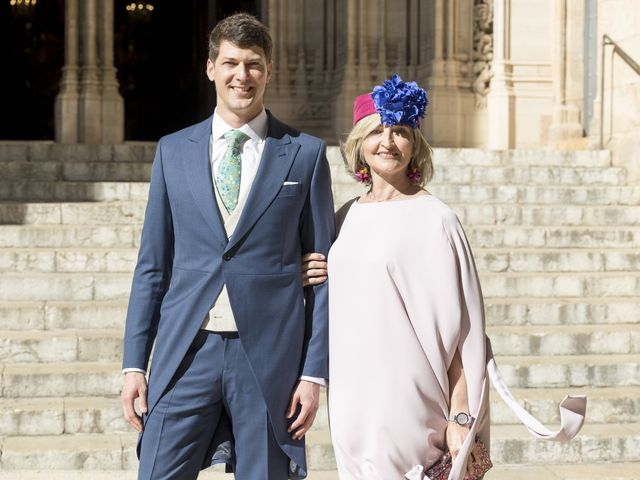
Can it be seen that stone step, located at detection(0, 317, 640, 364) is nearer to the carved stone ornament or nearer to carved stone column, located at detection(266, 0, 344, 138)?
the carved stone ornament

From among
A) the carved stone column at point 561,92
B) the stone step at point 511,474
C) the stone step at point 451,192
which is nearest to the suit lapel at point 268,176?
the stone step at point 511,474

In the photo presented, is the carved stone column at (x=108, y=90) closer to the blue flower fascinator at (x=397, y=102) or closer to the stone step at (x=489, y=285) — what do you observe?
the stone step at (x=489, y=285)

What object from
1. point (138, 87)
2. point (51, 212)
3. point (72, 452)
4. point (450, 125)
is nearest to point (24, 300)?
point (51, 212)

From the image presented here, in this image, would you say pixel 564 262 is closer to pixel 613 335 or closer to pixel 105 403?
pixel 613 335

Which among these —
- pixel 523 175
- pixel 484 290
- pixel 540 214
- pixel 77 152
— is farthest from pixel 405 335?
pixel 77 152

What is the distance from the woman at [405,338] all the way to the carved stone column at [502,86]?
851cm

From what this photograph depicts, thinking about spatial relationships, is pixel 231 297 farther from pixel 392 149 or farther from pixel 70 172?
pixel 70 172

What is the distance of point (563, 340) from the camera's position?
6.29 meters

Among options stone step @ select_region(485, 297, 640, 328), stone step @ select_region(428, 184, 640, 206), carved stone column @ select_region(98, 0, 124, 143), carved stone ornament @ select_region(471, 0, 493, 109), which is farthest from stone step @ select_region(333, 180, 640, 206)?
carved stone column @ select_region(98, 0, 124, 143)

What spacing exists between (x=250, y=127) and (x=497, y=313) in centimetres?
382

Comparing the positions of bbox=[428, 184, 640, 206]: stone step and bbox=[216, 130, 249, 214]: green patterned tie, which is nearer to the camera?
bbox=[216, 130, 249, 214]: green patterned tie

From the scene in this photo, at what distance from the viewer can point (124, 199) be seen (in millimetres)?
7883

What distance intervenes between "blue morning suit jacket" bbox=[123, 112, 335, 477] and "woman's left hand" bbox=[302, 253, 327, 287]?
22 mm

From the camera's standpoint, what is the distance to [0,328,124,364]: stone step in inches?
232
